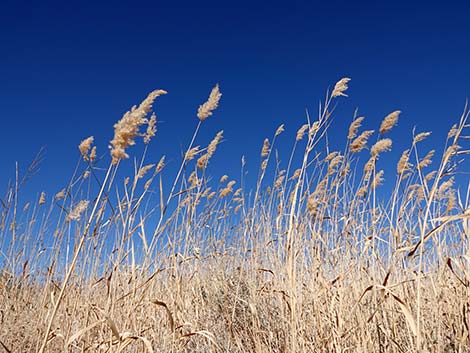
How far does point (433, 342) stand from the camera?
5.52 feet

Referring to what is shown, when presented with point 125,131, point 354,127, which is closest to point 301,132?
point 354,127

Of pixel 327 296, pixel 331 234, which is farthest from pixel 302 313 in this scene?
pixel 331 234

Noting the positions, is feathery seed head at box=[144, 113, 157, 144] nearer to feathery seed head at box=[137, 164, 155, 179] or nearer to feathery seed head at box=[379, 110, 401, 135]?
feathery seed head at box=[137, 164, 155, 179]

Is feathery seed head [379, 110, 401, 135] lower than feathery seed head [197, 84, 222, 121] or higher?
higher

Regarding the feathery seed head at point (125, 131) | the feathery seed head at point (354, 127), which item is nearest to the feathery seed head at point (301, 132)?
the feathery seed head at point (354, 127)

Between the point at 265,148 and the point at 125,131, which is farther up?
the point at 265,148

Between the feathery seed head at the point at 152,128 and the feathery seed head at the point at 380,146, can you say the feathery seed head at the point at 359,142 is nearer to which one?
the feathery seed head at the point at 380,146

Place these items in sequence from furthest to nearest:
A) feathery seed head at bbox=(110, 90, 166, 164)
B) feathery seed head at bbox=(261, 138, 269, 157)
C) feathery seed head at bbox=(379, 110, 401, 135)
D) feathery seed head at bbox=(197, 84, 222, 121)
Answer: feathery seed head at bbox=(261, 138, 269, 157)
feathery seed head at bbox=(379, 110, 401, 135)
feathery seed head at bbox=(197, 84, 222, 121)
feathery seed head at bbox=(110, 90, 166, 164)

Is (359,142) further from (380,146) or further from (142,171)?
(142,171)

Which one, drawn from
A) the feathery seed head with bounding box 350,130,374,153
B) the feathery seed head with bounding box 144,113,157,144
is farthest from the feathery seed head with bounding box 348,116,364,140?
the feathery seed head with bounding box 144,113,157,144

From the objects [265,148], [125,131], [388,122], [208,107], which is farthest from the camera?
[265,148]

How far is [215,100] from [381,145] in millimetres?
904

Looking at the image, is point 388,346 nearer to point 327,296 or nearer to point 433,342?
point 433,342

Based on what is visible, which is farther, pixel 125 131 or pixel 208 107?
pixel 208 107
